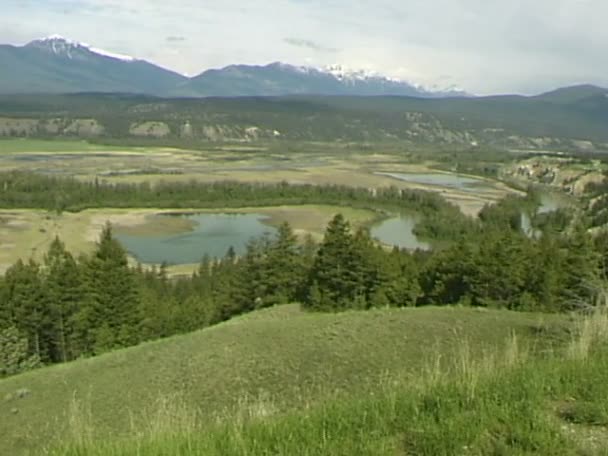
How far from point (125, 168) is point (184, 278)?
88.9 meters

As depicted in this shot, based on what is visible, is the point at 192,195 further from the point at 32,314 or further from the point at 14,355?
the point at 14,355

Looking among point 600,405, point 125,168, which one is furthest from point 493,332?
point 125,168

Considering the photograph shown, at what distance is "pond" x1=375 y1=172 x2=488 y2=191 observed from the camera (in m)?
124

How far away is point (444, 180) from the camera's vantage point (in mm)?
132750

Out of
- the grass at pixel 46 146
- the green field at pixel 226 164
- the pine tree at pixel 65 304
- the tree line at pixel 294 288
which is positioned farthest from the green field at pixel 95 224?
the grass at pixel 46 146

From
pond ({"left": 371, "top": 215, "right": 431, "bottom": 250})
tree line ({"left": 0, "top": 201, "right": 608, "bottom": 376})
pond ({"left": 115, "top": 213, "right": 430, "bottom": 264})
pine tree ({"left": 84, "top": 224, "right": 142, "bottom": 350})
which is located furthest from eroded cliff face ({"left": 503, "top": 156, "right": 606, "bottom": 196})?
pine tree ({"left": 84, "top": 224, "right": 142, "bottom": 350})

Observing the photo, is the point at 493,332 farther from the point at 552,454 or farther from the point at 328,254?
the point at 328,254

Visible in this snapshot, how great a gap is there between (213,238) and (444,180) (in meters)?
69.0

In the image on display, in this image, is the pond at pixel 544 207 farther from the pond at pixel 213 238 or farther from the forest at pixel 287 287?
the forest at pixel 287 287

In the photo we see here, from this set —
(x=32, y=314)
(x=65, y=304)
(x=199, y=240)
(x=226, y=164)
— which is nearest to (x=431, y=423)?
(x=65, y=304)

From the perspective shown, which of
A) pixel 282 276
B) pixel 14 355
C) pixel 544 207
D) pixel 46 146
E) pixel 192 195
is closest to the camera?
pixel 14 355

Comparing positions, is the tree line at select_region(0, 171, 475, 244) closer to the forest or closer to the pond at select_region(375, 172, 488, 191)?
the pond at select_region(375, 172, 488, 191)

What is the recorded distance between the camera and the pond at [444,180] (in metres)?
124

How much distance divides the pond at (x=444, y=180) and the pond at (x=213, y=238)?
34824mm
